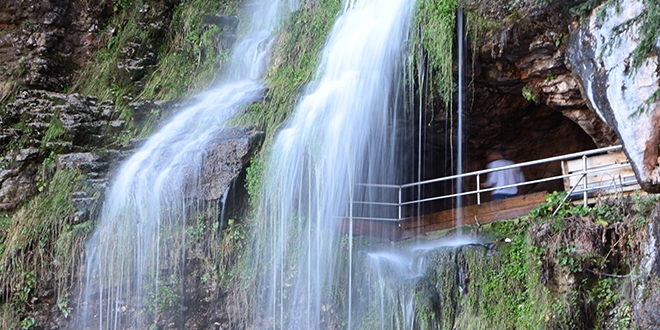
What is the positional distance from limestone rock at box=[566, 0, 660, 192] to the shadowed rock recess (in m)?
0.02

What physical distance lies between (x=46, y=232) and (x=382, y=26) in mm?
6368

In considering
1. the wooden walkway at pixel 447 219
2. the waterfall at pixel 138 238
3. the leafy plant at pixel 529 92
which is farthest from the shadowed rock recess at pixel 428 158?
the wooden walkway at pixel 447 219

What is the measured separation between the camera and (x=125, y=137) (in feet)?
43.4

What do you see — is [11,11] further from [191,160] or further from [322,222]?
[322,222]

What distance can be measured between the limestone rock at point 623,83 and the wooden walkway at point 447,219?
175 centimetres

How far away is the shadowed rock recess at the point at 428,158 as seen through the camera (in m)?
7.95

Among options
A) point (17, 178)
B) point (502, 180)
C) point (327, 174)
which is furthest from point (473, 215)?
point (17, 178)

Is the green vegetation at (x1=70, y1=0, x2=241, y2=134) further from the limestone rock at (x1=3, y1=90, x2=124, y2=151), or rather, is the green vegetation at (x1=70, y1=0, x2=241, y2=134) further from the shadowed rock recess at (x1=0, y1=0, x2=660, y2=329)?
the limestone rock at (x1=3, y1=90, x2=124, y2=151)

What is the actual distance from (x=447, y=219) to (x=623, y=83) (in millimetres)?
3866

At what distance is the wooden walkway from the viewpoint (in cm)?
968

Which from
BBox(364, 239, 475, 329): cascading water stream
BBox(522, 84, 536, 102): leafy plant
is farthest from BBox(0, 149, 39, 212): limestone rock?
BBox(522, 84, 536, 102): leafy plant

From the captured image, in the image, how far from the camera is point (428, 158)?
1280 centimetres

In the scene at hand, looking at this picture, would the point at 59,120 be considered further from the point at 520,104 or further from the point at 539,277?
the point at 539,277

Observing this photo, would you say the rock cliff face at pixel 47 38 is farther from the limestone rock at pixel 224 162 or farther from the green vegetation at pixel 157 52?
the limestone rock at pixel 224 162
